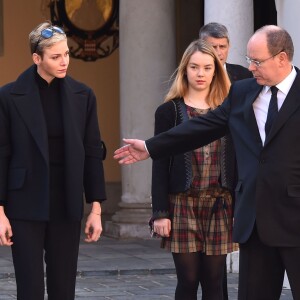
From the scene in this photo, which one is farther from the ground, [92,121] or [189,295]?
[92,121]

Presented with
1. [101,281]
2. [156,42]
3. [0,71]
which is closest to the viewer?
[101,281]

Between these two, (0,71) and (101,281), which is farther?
(0,71)

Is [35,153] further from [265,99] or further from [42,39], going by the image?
[265,99]

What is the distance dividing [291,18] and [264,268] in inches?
180

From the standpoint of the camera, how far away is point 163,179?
24.4 ft

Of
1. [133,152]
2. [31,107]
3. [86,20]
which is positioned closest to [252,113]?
[133,152]

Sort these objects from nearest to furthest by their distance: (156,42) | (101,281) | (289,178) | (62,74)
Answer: (289,178) → (62,74) → (101,281) → (156,42)

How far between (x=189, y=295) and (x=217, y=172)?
0.72 metres

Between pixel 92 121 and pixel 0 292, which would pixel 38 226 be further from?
pixel 0 292

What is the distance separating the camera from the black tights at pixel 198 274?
24.2 ft

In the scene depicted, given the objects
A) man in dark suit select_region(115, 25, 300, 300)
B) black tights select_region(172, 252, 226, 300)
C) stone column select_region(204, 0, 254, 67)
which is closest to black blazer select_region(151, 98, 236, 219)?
black tights select_region(172, 252, 226, 300)

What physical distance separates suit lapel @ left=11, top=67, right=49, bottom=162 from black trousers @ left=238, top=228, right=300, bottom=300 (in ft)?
3.72

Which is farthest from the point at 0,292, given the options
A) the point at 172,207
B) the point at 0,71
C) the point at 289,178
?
the point at 0,71

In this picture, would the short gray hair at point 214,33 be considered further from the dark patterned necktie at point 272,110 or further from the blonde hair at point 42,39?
the dark patterned necktie at point 272,110
